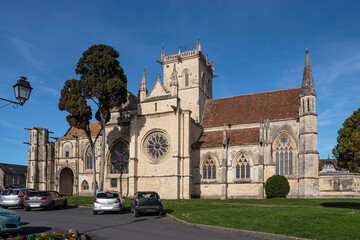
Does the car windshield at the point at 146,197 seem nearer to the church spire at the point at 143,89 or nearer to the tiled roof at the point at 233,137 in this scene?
the tiled roof at the point at 233,137

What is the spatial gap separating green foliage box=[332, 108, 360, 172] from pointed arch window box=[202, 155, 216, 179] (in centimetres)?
1345

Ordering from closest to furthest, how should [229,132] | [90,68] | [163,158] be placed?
1. [90,68]
2. [163,158]
3. [229,132]

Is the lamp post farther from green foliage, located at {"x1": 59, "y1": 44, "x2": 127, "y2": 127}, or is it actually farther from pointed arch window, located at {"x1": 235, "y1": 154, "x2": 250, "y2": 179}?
pointed arch window, located at {"x1": 235, "y1": 154, "x2": 250, "y2": 179}

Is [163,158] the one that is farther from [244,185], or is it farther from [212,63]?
[212,63]

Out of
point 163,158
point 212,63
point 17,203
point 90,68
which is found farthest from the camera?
point 212,63

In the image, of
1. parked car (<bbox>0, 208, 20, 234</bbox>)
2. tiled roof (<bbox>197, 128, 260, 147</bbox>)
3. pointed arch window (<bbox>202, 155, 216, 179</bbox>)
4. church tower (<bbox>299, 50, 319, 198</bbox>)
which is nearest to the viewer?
parked car (<bbox>0, 208, 20, 234</bbox>)

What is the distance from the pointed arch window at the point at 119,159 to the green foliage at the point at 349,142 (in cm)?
2290

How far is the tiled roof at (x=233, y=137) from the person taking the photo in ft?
112

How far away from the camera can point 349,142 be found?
23.1 metres

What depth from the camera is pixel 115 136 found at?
3862 cm

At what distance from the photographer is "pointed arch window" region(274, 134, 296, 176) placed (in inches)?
1292

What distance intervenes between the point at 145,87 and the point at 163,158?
8872 mm

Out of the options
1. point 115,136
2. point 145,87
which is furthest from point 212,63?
point 115,136

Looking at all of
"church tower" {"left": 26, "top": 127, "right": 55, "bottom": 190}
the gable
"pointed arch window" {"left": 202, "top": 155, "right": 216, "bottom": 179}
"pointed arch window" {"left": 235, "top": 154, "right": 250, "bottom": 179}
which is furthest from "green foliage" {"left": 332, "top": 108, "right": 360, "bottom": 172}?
"church tower" {"left": 26, "top": 127, "right": 55, "bottom": 190}
